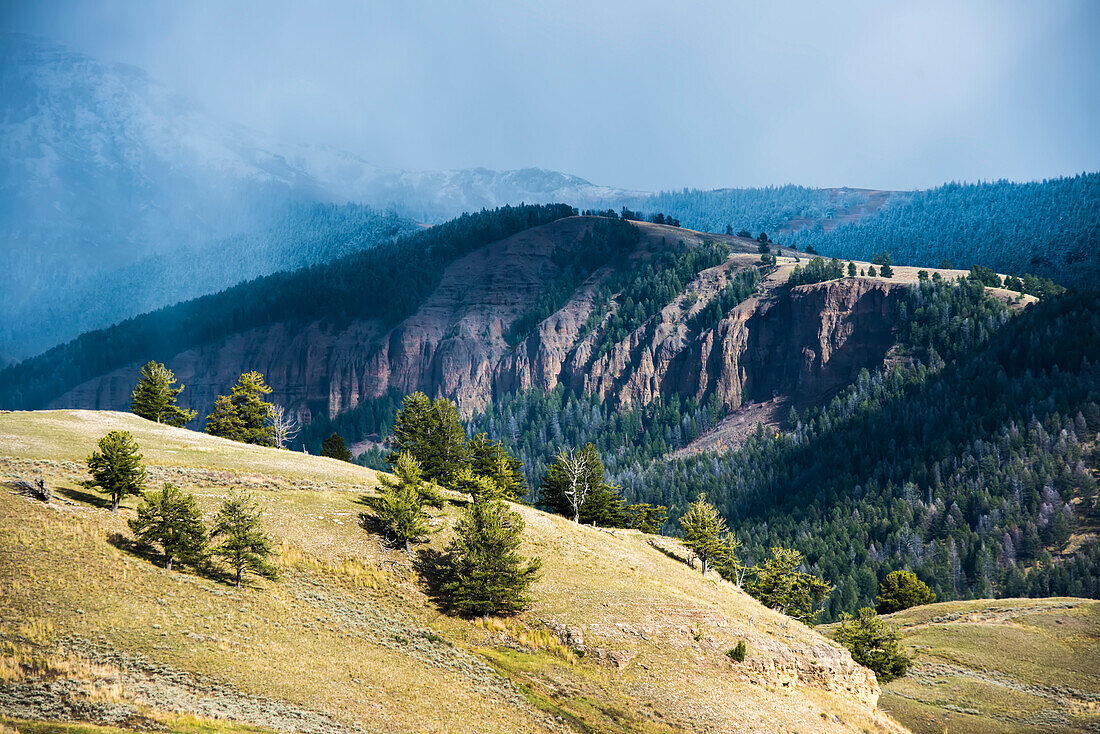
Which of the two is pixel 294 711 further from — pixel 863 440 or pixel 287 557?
pixel 863 440

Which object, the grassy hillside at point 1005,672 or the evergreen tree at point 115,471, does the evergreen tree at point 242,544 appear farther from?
the grassy hillside at point 1005,672

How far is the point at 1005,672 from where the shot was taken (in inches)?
2328

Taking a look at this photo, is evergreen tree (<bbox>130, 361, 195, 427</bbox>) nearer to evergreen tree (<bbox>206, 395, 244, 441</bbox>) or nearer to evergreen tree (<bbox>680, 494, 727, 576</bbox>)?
evergreen tree (<bbox>206, 395, 244, 441</bbox>)

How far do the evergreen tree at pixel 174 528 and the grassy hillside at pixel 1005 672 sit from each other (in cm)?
4782

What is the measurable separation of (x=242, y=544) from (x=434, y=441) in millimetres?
33972

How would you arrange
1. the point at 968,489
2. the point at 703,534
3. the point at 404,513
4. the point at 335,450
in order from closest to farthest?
1. the point at 404,513
2. the point at 703,534
3. the point at 335,450
4. the point at 968,489

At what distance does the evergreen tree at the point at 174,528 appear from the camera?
4372 cm

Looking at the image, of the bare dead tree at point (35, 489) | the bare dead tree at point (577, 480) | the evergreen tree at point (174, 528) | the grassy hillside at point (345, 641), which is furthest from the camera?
the bare dead tree at point (577, 480)

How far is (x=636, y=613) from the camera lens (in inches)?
1956

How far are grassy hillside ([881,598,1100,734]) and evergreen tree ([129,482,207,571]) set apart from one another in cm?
4782

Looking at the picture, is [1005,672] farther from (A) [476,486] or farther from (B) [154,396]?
(B) [154,396]

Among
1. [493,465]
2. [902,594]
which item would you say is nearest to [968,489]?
[902,594]

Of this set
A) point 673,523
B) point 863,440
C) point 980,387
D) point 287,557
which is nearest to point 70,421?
point 287,557

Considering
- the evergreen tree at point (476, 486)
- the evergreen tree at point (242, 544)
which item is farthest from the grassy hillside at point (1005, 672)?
A: the evergreen tree at point (242, 544)
